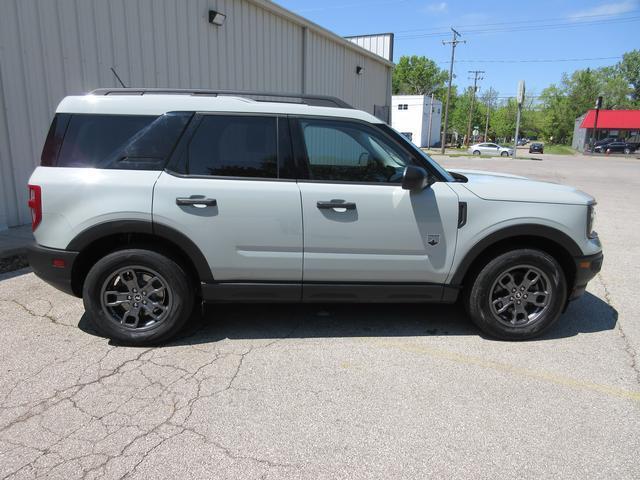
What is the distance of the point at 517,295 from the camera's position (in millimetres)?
3973

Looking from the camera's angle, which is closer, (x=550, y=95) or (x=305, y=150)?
(x=305, y=150)

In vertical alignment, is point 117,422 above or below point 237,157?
below

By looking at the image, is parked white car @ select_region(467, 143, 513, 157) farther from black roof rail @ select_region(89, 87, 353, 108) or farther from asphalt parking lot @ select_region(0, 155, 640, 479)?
black roof rail @ select_region(89, 87, 353, 108)

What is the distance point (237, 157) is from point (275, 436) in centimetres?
209

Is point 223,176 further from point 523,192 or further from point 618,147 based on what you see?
point 618,147

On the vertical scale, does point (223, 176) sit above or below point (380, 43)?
below

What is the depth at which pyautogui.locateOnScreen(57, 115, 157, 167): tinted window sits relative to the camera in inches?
145

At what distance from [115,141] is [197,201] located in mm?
817

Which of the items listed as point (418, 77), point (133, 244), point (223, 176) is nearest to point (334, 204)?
point (223, 176)

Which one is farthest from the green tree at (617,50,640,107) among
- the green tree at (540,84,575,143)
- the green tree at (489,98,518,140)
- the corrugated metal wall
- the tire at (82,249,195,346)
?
the tire at (82,249,195,346)

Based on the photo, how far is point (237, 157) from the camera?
12.3 feet

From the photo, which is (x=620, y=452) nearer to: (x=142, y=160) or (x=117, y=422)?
(x=117, y=422)

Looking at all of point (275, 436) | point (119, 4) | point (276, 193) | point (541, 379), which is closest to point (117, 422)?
point (275, 436)

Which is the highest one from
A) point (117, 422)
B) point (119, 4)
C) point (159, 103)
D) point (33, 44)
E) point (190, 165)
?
point (119, 4)
